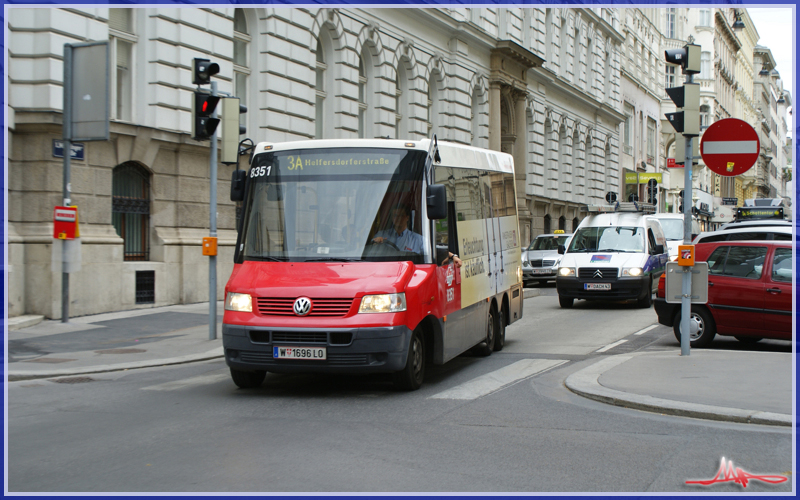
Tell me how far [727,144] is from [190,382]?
6.85 meters

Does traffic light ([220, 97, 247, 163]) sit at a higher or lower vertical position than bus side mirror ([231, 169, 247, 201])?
higher

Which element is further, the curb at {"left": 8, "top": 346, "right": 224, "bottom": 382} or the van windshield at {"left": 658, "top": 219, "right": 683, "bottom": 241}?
the van windshield at {"left": 658, "top": 219, "right": 683, "bottom": 241}

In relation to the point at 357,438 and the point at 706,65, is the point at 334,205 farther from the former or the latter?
the point at 706,65

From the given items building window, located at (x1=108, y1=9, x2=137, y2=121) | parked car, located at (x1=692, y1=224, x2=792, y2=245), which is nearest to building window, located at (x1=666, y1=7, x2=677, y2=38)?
parked car, located at (x1=692, y1=224, x2=792, y2=245)

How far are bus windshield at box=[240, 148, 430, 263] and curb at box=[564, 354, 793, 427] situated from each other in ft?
6.94

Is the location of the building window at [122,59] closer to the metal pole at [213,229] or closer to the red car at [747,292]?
the metal pole at [213,229]

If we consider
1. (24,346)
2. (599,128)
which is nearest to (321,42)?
(24,346)

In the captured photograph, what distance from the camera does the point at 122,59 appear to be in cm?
1856

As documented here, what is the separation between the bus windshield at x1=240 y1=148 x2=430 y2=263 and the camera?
9.07 m

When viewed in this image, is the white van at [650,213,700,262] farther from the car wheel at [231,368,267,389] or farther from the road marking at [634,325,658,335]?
the car wheel at [231,368,267,389]

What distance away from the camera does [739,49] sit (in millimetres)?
103562

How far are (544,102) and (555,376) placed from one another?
35969 mm

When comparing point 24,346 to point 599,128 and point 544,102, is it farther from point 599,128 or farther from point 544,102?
point 599,128

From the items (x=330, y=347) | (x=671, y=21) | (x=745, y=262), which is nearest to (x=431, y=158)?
(x=330, y=347)
